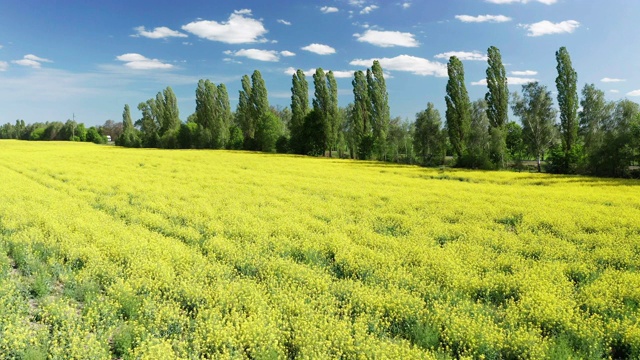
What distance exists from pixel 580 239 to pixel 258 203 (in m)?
13.1

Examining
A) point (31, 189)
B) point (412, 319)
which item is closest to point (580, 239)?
point (412, 319)

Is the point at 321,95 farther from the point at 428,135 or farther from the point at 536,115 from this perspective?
the point at 536,115

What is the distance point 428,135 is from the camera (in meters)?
61.4

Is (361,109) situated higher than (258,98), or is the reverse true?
(258,98)

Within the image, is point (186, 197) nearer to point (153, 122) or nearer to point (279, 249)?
point (279, 249)

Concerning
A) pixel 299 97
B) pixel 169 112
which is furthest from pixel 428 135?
pixel 169 112

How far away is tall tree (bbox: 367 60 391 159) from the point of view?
65.6 m

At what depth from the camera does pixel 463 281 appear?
914 centimetres

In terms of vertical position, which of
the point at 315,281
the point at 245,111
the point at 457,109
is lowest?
the point at 315,281

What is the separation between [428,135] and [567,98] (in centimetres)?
1866

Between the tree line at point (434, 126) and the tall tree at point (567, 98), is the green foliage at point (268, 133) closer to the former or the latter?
the tree line at point (434, 126)

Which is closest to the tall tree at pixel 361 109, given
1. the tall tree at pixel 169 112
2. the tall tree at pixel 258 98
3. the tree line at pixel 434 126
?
the tree line at pixel 434 126

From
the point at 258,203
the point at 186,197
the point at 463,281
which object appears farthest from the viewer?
the point at 186,197

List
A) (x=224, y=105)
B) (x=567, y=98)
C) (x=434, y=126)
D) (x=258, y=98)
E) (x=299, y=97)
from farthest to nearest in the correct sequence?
(x=224, y=105) < (x=258, y=98) < (x=299, y=97) < (x=434, y=126) < (x=567, y=98)
